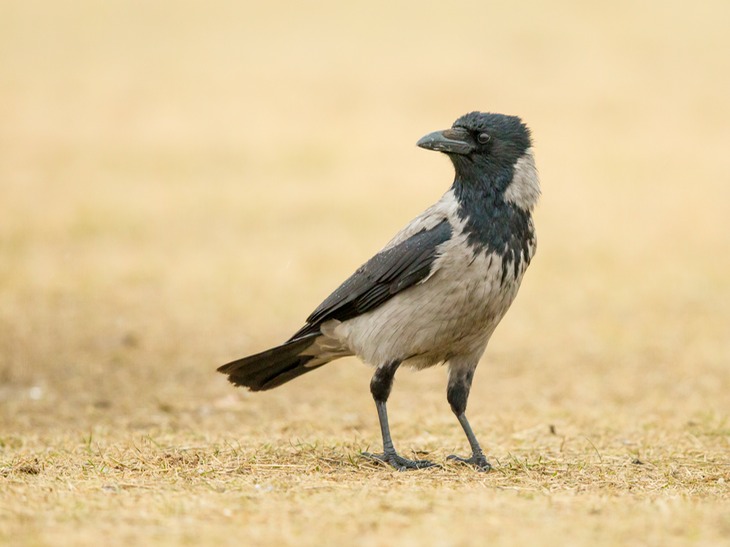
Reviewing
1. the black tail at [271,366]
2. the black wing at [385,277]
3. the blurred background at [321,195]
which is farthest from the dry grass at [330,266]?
the black wing at [385,277]

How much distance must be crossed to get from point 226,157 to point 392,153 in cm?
329

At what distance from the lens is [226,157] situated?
21.0 metres

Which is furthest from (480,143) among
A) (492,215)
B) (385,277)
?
(385,277)

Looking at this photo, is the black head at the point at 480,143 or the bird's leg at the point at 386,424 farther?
the black head at the point at 480,143

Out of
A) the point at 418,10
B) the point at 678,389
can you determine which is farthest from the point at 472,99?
the point at 678,389

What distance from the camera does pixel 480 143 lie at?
6.21m

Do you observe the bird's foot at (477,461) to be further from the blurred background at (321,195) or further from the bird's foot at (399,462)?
the blurred background at (321,195)

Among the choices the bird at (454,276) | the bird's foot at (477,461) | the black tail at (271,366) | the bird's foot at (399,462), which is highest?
the bird at (454,276)

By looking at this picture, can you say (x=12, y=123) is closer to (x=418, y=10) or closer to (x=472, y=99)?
(x=472, y=99)

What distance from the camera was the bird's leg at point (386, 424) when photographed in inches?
232

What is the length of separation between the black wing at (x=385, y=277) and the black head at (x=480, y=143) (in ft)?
1.38

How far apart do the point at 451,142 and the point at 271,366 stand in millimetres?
1828

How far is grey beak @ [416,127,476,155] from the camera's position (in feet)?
20.2

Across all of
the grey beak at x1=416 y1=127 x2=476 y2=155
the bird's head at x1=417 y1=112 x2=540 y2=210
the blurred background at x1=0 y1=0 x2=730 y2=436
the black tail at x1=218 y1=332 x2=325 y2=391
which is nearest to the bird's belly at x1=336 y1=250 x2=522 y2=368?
the bird's head at x1=417 y1=112 x2=540 y2=210
